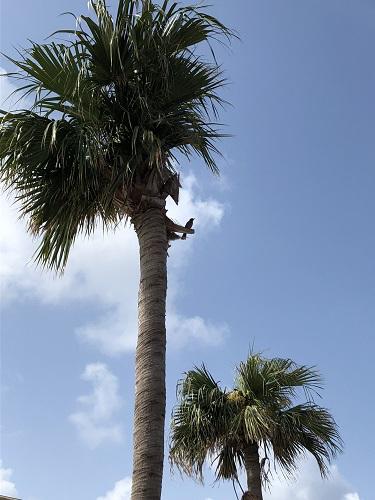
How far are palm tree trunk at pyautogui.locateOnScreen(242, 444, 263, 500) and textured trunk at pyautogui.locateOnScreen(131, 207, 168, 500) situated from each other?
7.48m

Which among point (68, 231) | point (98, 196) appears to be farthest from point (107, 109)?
point (68, 231)

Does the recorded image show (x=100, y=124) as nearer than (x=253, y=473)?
Yes

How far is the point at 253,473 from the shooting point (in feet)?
43.4

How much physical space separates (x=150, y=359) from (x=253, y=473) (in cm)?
779

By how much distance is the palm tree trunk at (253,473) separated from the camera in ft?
42.9

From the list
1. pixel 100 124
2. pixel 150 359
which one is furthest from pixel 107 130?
pixel 150 359

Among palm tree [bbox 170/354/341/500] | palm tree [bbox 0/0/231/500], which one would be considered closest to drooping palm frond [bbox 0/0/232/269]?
palm tree [bbox 0/0/231/500]

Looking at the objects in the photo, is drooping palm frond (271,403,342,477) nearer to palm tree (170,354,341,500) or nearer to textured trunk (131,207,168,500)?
palm tree (170,354,341,500)

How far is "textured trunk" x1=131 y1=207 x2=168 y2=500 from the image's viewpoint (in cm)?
590

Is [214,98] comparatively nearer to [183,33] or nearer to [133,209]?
[183,33]

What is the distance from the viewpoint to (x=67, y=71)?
25.3 ft

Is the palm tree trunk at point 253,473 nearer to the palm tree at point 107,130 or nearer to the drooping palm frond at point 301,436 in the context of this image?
the drooping palm frond at point 301,436

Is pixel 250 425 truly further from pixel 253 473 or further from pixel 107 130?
pixel 107 130

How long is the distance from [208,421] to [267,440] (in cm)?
128
